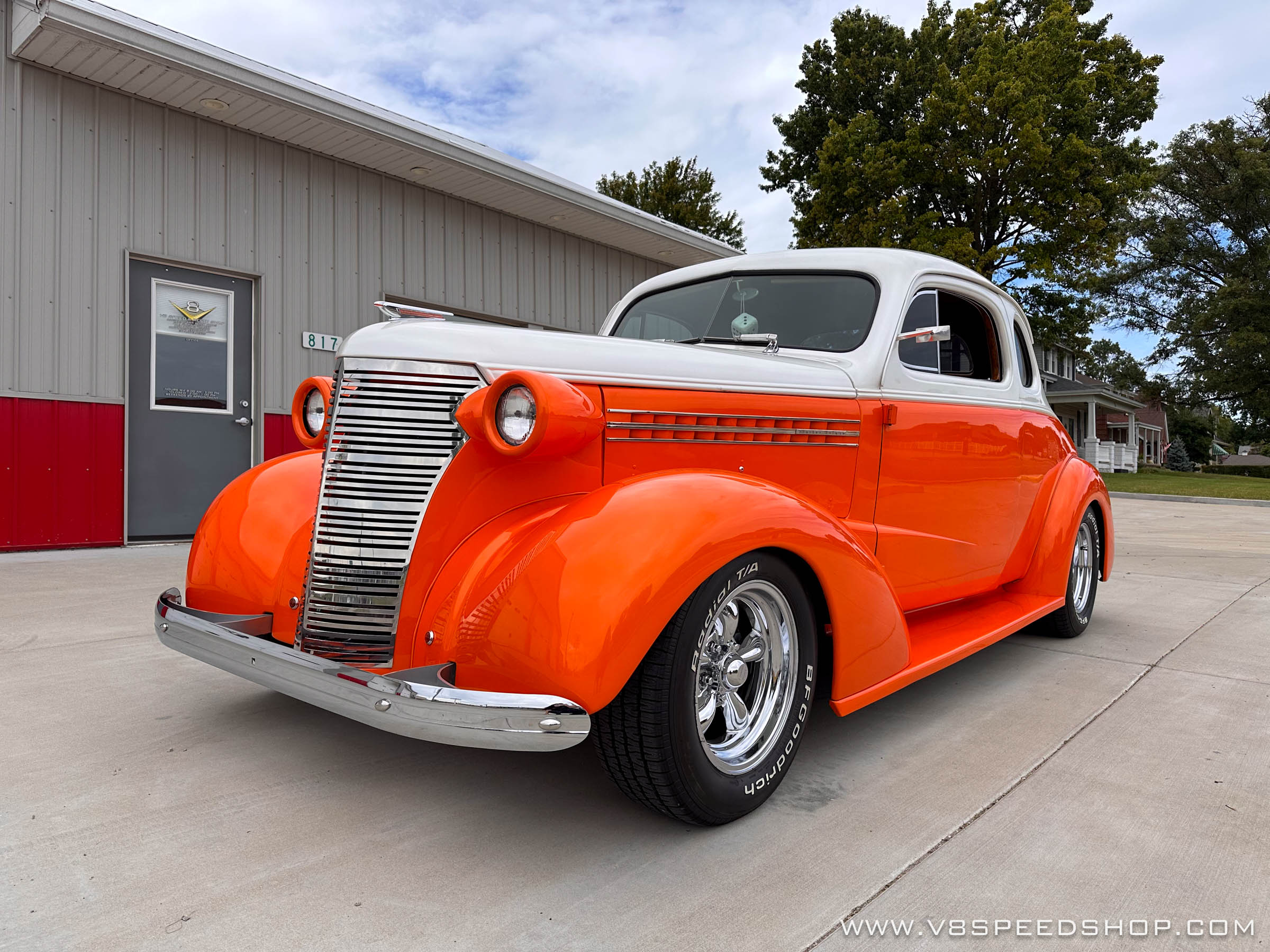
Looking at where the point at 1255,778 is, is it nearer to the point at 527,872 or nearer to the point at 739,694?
the point at 739,694

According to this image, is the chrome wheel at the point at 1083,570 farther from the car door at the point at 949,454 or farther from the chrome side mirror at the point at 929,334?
the chrome side mirror at the point at 929,334

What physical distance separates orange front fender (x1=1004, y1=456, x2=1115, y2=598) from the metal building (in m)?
6.52

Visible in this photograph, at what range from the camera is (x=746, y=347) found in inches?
116

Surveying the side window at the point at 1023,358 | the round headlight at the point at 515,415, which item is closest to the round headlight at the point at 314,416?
the round headlight at the point at 515,415

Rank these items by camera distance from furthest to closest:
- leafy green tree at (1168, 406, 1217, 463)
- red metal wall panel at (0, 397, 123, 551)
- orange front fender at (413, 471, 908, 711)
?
1. leafy green tree at (1168, 406, 1217, 463)
2. red metal wall panel at (0, 397, 123, 551)
3. orange front fender at (413, 471, 908, 711)

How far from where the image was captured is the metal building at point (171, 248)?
6.43m

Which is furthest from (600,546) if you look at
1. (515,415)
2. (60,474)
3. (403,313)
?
(60,474)

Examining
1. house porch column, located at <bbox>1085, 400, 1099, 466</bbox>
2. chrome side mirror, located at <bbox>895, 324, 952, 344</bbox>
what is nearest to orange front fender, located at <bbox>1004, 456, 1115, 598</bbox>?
chrome side mirror, located at <bbox>895, 324, 952, 344</bbox>

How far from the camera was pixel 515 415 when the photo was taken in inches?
79.6

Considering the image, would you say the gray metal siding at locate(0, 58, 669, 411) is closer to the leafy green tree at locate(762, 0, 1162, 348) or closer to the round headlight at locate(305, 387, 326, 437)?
the round headlight at locate(305, 387, 326, 437)

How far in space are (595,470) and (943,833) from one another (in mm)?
1325

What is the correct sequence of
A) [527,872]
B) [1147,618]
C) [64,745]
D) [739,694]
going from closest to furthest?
[527,872] → [739,694] → [64,745] → [1147,618]

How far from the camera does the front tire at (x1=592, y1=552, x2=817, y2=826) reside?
197 centimetres

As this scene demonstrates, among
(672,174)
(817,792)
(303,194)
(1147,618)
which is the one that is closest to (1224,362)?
(672,174)
